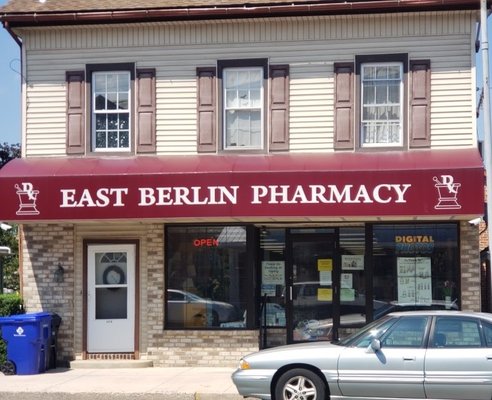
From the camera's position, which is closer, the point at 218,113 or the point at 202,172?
the point at 202,172

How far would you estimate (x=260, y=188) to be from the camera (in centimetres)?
1506

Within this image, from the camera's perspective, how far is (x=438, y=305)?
15969mm

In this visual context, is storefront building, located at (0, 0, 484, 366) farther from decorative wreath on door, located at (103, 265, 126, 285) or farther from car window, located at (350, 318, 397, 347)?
car window, located at (350, 318, 397, 347)

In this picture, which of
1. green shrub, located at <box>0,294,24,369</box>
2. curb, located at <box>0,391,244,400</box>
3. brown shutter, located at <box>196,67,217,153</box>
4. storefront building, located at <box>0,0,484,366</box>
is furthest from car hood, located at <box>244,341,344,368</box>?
green shrub, located at <box>0,294,24,369</box>

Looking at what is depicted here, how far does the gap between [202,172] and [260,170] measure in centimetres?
101

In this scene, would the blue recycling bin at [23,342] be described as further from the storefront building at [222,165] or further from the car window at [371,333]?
the car window at [371,333]

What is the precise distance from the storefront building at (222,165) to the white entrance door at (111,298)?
1.3 inches

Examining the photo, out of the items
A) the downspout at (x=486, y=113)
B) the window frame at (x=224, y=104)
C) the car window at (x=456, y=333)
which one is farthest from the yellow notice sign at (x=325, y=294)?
the car window at (x=456, y=333)

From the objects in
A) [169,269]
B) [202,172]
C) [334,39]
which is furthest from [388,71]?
[169,269]

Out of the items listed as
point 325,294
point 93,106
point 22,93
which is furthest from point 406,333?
point 22,93

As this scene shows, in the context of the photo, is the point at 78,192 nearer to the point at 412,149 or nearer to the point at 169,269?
the point at 169,269

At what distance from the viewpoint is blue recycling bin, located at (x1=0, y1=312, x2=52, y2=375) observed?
15531 millimetres

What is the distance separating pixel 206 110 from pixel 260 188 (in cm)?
237

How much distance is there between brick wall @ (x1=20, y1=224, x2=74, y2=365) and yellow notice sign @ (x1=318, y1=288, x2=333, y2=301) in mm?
4753
